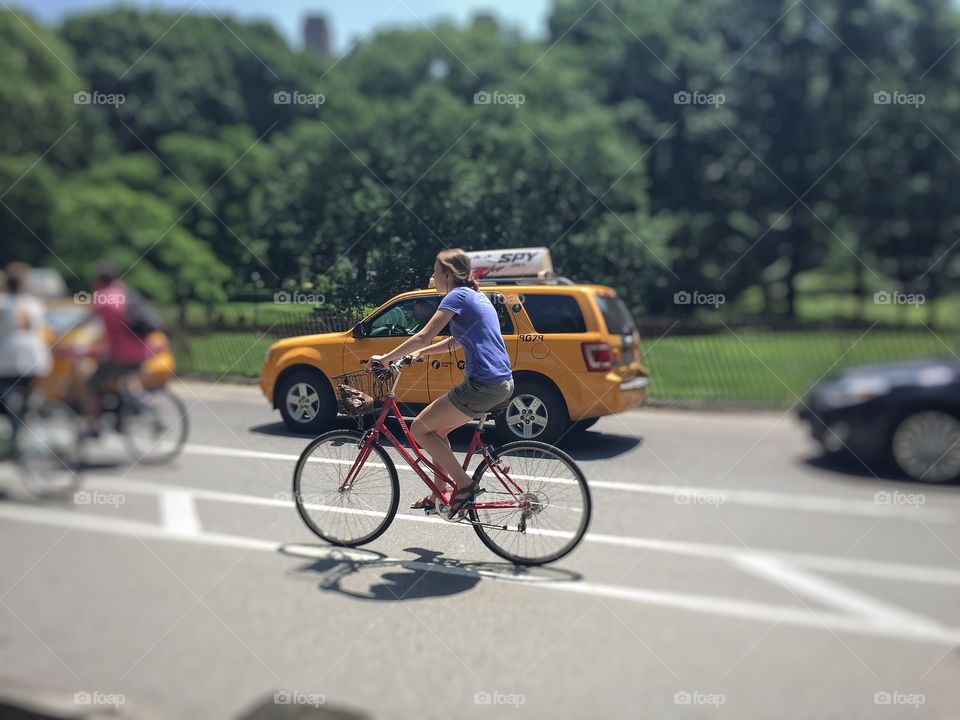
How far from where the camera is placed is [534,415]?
360 cm

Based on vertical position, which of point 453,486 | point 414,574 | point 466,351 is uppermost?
point 466,351

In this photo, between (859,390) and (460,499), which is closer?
(460,499)

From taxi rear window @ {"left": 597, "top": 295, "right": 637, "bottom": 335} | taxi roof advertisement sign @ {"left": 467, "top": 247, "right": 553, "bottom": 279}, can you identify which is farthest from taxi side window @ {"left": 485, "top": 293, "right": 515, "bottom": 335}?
taxi rear window @ {"left": 597, "top": 295, "right": 637, "bottom": 335}

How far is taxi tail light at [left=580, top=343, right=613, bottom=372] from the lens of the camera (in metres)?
3.82

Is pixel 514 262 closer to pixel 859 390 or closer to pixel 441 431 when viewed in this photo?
pixel 441 431

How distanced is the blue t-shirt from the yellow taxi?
0.42 ft

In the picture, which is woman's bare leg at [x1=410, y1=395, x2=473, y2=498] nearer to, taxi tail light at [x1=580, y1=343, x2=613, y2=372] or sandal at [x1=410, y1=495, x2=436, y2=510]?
sandal at [x1=410, y1=495, x2=436, y2=510]

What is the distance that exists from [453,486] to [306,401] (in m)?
0.65

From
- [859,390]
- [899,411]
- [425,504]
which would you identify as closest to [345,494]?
[425,504]

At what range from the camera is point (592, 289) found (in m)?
4.20

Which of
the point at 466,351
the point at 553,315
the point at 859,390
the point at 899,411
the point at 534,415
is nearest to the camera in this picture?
the point at 466,351

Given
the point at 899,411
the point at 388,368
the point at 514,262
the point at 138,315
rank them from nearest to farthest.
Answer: the point at 388,368, the point at 514,262, the point at 138,315, the point at 899,411

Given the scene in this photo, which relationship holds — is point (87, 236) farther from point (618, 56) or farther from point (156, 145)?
point (618, 56)

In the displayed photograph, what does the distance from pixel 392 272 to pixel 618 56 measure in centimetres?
8546
